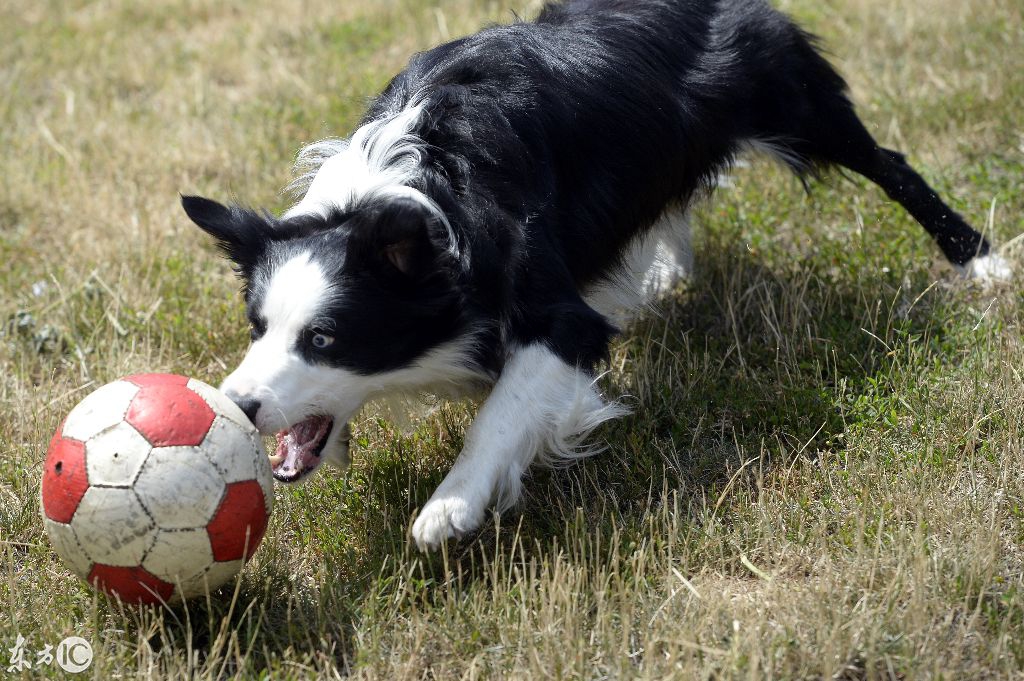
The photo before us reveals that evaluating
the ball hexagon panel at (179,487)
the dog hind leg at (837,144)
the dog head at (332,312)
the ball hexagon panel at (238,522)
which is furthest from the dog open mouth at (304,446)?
the dog hind leg at (837,144)

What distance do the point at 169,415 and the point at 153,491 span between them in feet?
0.70

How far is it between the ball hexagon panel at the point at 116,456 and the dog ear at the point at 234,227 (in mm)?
762

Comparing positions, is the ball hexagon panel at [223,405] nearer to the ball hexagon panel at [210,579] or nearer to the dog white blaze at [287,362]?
the dog white blaze at [287,362]

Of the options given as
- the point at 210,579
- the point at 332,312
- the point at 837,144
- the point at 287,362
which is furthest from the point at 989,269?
the point at 210,579

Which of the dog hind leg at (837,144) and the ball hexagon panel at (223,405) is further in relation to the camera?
the dog hind leg at (837,144)

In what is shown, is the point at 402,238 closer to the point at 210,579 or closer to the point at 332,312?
the point at 332,312

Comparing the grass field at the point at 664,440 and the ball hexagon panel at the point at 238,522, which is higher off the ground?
the ball hexagon panel at the point at 238,522

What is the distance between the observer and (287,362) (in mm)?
3221

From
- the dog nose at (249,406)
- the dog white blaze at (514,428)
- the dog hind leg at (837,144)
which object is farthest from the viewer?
the dog hind leg at (837,144)

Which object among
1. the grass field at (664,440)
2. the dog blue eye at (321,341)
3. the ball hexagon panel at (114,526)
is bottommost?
the grass field at (664,440)

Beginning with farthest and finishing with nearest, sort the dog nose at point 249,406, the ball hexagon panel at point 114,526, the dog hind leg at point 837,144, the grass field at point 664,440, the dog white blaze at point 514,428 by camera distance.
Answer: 1. the dog hind leg at point 837,144
2. the dog white blaze at point 514,428
3. the dog nose at point 249,406
4. the grass field at point 664,440
5. the ball hexagon panel at point 114,526

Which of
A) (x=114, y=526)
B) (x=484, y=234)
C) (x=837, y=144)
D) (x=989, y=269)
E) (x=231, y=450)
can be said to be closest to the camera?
(x=114, y=526)

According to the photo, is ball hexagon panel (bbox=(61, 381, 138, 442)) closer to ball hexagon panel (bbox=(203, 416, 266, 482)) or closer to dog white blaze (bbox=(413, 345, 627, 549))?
ball hexagon panel (bbox=(203, 416, 266, 482))

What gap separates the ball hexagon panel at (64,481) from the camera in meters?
2.92
